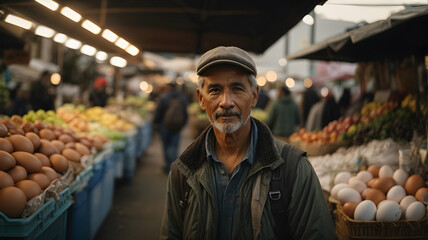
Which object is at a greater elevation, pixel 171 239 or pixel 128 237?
pixel 171 239

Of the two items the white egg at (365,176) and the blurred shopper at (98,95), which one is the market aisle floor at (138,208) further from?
the blurred shopper at (98,95)

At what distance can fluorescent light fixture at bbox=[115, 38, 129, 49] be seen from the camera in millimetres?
4727

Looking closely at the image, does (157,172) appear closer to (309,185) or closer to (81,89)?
(309,185)

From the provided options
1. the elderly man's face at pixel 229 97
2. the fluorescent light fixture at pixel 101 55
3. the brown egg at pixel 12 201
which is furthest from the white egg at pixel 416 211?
the fluorescent light fixture at pixel 101 55

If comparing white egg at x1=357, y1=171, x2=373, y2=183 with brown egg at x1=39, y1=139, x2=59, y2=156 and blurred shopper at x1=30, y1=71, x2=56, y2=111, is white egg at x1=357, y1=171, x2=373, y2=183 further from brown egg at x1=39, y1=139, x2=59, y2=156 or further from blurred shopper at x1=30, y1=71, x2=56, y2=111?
blurred shopper at x1=30, y1=71, x2=56, y2=111

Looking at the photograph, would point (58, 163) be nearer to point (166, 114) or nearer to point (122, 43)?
point (122, 43)

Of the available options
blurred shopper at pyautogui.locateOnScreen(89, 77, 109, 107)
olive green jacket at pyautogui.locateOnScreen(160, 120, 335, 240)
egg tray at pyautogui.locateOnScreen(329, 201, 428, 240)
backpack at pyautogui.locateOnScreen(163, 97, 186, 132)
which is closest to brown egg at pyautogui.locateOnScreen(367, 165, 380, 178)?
egg tray at pyautogui.locateOnScreen(329, 201, 428, 240)

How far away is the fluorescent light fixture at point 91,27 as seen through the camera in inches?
157

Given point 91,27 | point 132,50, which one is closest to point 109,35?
point 91,27

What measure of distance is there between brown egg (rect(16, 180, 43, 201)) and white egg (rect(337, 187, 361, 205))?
295cm

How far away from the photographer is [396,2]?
4.48m

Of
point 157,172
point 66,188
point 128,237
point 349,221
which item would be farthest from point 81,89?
point 349,221

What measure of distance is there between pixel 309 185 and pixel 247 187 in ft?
1.25

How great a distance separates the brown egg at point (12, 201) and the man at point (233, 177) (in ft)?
4.22
